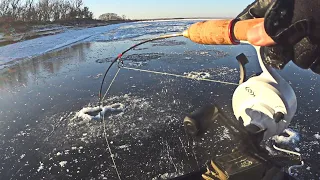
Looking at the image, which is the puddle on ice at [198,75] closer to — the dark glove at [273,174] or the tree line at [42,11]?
the dark glove at [273,174]

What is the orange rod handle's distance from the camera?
79 cm

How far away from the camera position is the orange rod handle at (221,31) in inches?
31.0

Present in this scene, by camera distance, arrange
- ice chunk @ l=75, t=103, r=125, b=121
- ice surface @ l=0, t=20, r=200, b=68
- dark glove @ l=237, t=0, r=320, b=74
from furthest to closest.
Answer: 1. ice surface @ l=0, t=20, r=200, b=68
2. ice chunk @ l=75, t=103, r=125, b=121
3. dark glove @ l=237, t=0, r=320, b=74

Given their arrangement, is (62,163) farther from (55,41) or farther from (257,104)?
(55,41)

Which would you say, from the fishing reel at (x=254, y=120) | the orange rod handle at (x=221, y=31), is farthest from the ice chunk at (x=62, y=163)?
the orange rod handle at (x=221, y=31)

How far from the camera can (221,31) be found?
2.92 feet

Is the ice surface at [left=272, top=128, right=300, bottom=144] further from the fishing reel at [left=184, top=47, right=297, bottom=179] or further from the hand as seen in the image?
the hand

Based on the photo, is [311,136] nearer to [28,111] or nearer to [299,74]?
[299,74]

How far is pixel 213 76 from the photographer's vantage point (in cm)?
486

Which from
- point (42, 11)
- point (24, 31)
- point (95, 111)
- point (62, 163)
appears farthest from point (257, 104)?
point (42, 11)

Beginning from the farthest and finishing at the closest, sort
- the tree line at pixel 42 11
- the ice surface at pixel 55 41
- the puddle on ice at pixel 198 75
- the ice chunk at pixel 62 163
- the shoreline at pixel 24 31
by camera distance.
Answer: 1. the tree line at pixel 42 11
2. the shoreline at pixel 24 31
3. the ice surface at pixel 55 41
4. the puddle on ice at pixel 198 75
5. the ice chunk at pixel 62 163

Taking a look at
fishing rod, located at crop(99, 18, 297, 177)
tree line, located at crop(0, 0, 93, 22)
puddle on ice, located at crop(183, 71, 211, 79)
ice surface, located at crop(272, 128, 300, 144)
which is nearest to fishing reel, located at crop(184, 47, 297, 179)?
fishing rod, located at crop(99, 18, 297, 177)

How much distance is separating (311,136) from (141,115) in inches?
70.0

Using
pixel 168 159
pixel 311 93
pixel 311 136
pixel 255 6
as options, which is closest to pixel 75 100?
pixel 168 159
